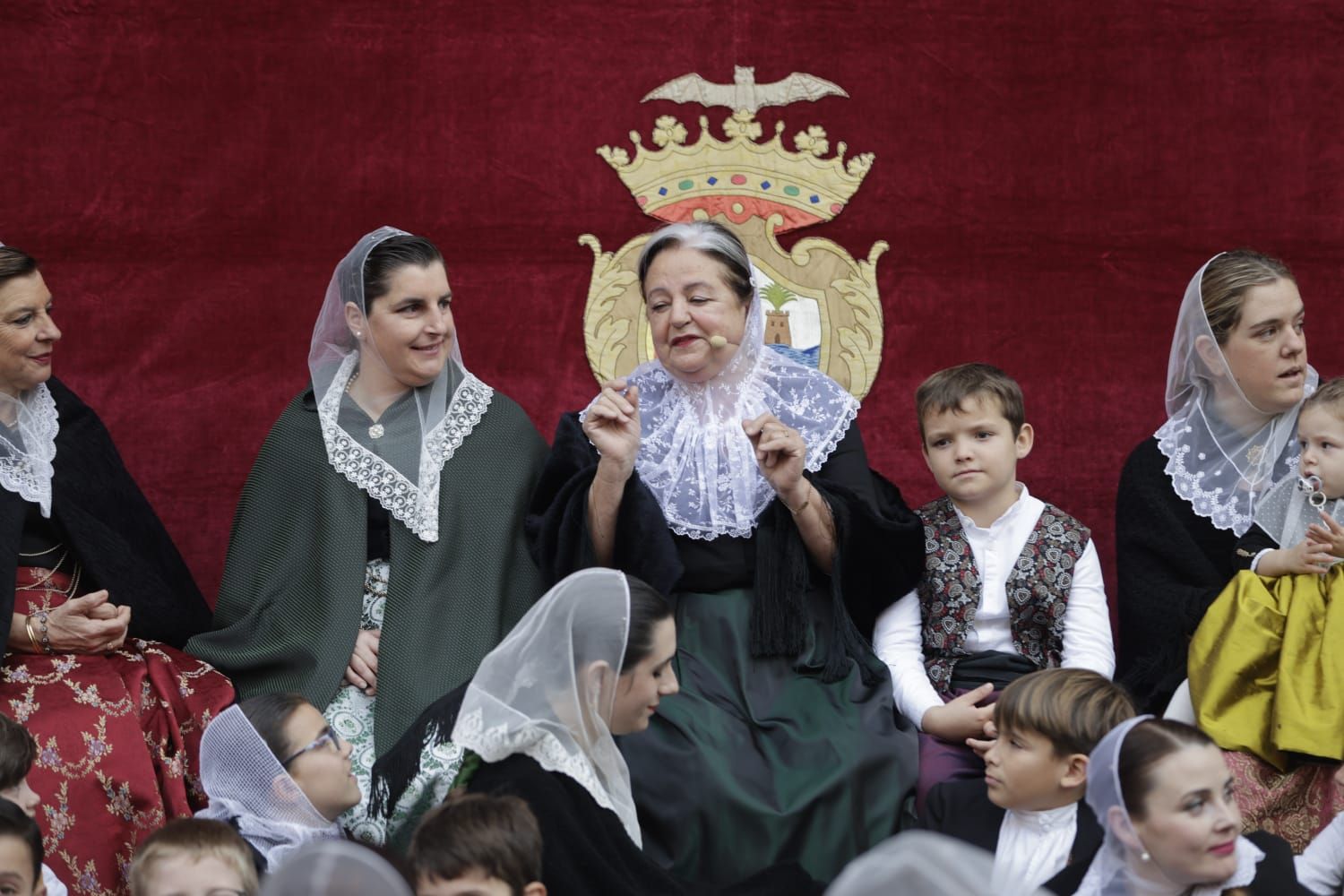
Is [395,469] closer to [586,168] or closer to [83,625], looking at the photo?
[83,625]

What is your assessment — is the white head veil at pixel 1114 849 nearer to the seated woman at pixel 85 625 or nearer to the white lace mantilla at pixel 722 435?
the white lace mantilla at pixel 722 435

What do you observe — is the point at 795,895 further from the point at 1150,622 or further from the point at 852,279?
the point at 852,279

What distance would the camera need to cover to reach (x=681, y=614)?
4.44m

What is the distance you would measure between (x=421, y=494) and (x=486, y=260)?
1.21 metres

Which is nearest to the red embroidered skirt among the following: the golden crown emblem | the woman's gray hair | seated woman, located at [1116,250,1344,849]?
the woman's gray hair

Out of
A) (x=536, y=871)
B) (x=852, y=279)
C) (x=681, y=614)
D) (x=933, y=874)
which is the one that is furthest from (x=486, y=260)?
(x=933, y=874)

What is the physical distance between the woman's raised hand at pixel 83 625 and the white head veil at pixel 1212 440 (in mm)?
2635

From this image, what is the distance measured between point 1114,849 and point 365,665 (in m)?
1.96

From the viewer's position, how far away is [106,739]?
416 centimetres

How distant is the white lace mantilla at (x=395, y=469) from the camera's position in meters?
4.57

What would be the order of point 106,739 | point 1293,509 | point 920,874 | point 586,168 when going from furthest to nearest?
point 586,168 → point 1293,509 → point 106,739 → point 920,874

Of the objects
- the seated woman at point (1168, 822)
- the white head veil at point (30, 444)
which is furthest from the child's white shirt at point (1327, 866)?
the white head veil at point (30, 444)

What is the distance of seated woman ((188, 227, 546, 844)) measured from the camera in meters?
4.45

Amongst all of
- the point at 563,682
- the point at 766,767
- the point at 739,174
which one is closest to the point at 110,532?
the point at 563,682
